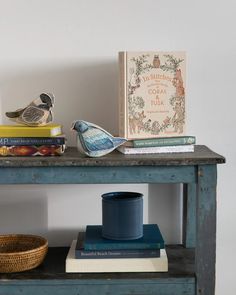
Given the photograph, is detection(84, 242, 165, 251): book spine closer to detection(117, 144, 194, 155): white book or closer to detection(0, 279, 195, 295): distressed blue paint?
detection(0, 279, 195, 295): distressed blue paint

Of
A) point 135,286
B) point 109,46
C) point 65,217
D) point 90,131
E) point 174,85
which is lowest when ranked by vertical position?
point 135,286

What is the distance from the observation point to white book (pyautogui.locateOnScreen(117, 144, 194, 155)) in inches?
51.2

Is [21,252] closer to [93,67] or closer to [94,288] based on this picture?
[94,288]

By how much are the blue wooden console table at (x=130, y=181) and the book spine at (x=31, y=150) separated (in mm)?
31

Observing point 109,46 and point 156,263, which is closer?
point 156,263

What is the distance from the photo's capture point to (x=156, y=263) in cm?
131

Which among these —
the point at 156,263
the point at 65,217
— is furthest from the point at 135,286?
the point at 65,217

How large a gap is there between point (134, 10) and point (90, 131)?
416 mm

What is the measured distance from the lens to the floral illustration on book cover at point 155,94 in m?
1.32

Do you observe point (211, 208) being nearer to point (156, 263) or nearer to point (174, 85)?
point (156, 263)

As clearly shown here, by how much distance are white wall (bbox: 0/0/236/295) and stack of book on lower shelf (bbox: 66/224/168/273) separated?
24cm

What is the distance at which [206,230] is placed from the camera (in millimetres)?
1250

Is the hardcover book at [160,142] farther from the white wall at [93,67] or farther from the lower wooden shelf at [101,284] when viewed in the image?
the lower wooden shelf at [101,284]

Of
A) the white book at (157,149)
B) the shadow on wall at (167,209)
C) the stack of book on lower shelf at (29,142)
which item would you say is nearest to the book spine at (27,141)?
the stack of book on lower shelf at (29,142)
